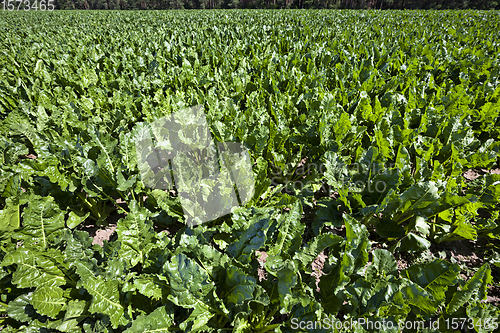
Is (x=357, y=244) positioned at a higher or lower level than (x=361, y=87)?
lower

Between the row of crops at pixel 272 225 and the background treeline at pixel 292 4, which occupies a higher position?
the background treeline at pixel 292 4

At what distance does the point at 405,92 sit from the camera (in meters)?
4.54

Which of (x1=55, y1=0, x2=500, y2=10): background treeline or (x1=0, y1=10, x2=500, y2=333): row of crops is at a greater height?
(x1=55, y1=0, x2=500, y2=10): background treeline

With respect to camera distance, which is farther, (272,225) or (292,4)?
(292,4)

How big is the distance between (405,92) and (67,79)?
6.91 meters

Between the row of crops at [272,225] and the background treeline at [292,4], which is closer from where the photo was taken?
the row of crops at [272,225]

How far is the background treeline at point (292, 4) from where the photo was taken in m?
47.2

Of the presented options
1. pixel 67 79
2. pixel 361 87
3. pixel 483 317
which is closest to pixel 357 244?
pixel 483 317

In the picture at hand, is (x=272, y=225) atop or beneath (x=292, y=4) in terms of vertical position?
beneath

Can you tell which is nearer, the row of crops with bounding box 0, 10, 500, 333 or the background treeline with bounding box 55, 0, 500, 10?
the row of crops with bounding box 0, 10, 500, 333

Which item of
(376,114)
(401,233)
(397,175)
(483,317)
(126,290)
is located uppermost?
(376,114)

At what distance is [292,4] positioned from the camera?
5750 centimetres

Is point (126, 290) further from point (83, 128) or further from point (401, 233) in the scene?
point (83, 128)

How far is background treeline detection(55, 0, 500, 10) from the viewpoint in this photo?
47.2 m
